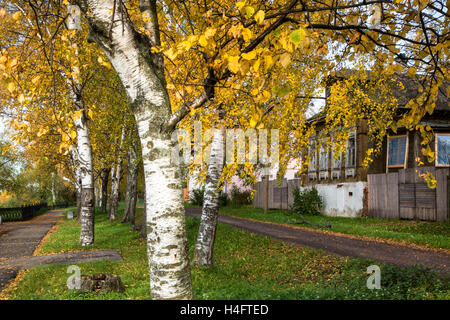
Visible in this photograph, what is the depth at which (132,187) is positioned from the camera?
20.0m

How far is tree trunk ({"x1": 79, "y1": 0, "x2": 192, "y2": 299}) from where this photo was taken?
3.65m

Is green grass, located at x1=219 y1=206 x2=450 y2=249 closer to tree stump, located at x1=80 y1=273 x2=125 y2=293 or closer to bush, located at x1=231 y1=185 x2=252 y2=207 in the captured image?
tree stump, located at x1=80 y1=273 x2=125 y2=293

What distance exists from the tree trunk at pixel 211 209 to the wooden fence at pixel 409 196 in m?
11.3

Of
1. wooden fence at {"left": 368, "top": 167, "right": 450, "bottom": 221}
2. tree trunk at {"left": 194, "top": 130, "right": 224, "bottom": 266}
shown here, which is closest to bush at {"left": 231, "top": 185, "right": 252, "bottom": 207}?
wooden fence at {"left": 368, "top": 167, "right": 450, "bottom": 221}

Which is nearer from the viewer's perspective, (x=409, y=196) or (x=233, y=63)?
(x=233, y=63)

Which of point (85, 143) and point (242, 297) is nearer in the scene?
point (242, 297)

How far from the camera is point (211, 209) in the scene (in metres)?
9.27

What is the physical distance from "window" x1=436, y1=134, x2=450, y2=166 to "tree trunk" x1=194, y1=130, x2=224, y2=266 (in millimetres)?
16316

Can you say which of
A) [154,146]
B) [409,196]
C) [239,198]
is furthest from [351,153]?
[154,146]

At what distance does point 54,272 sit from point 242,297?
16.7 feet

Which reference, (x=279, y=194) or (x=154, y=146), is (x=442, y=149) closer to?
(x=279, y=194)

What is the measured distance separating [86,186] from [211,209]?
6.42 metres
